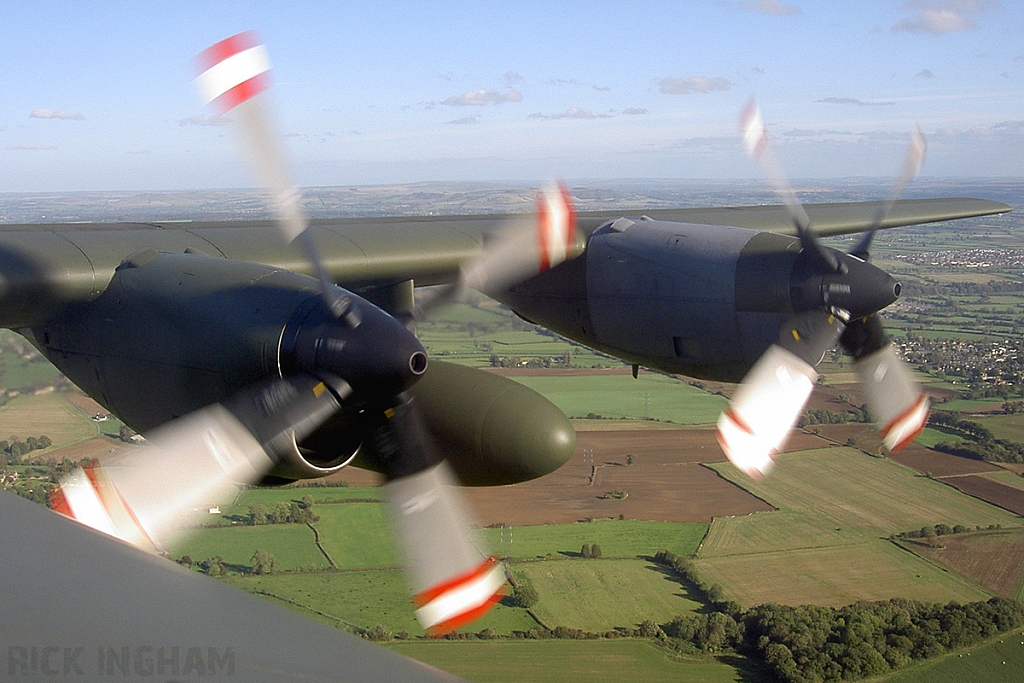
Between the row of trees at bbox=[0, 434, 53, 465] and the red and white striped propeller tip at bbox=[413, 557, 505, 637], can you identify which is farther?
the row of trees at bbox=[0, 434, 53, 465]

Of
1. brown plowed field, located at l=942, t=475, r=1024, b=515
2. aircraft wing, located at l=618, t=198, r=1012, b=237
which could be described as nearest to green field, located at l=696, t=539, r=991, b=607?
brown plowed field, located at l=942, t=475, r=1024, b=515

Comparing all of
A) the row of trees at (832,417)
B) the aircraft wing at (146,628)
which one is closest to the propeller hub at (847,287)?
the aircraft wing at (146,628)

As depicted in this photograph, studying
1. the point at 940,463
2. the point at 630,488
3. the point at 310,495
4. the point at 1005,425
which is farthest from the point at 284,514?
the point at 1005,425

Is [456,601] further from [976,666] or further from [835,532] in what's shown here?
[835,532]

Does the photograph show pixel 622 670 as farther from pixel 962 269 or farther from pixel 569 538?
pixel 962 269

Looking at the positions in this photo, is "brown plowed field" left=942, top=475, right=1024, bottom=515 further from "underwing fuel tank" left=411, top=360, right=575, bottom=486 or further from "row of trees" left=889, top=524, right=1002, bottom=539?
"underwing fuel tank" left=411, top=360, right=575, bottom=486

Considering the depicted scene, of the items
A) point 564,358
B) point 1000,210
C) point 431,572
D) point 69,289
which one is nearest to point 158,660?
point 431,572
